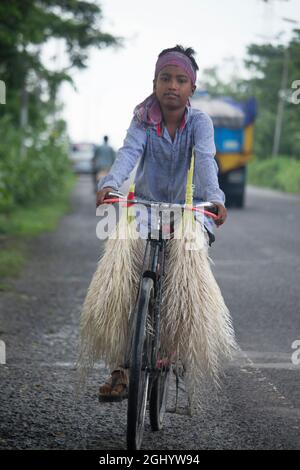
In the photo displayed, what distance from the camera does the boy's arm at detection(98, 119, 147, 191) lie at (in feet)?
16.5

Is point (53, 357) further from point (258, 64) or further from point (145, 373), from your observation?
point (258, 64)

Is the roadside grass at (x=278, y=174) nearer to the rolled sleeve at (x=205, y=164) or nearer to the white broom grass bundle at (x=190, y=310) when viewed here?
the rolled sleeve at (x=205, y=164)

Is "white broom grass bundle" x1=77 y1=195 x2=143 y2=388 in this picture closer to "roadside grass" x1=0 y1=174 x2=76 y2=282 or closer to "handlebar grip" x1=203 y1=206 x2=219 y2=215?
"handlebar grip" x1=203 y1=206 x2=219 y2=215

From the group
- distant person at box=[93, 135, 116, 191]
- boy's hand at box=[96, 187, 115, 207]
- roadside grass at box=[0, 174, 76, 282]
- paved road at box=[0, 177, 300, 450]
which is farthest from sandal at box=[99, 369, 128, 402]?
distant person at box=[93, 135, 116, 191]

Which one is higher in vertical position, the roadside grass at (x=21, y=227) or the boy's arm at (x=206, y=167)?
the boy's arm at (x=206, y=167)

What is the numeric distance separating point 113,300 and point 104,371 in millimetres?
1779

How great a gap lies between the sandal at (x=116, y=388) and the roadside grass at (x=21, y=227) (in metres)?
5.92

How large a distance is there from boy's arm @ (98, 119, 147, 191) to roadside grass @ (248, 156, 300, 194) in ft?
145

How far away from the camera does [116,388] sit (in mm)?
5008

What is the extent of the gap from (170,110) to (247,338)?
3047mm

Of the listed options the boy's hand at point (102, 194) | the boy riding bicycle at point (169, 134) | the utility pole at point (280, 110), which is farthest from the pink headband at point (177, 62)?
the utility pole at point (280, 110)

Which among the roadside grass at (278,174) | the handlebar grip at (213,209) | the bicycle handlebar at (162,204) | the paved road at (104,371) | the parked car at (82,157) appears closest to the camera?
the bicycle handlebar at (162,204)

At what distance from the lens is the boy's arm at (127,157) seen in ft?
16.5

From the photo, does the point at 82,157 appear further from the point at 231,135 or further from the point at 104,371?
the point at 104,371
